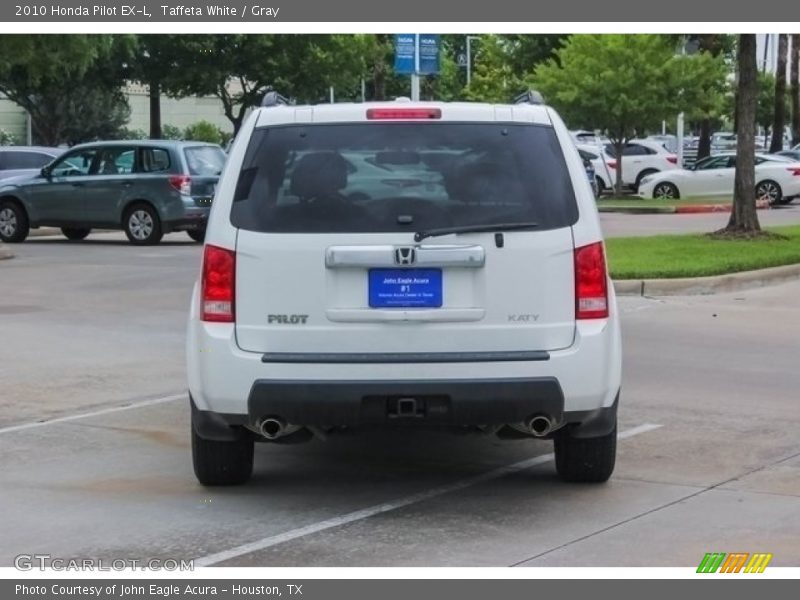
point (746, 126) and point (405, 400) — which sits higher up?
point (746, 126)

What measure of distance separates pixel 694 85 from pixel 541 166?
30852mm

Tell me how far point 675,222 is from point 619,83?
771cm

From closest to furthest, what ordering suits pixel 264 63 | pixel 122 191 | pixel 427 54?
pixel 122 191, pixel 427 54, pixel 264 63

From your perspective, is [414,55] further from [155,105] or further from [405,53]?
[155,105]

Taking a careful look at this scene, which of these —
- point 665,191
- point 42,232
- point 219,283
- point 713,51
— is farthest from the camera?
point 713,51

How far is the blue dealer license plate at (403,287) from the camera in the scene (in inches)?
267

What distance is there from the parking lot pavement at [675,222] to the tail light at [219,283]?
59.3ft

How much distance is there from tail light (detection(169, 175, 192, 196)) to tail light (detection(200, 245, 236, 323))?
55.2 feet

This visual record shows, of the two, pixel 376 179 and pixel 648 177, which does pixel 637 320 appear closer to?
pixel 376 179

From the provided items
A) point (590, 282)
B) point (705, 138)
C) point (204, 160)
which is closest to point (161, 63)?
point (705, 138)

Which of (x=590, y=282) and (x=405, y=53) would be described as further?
(x=405, y=53)

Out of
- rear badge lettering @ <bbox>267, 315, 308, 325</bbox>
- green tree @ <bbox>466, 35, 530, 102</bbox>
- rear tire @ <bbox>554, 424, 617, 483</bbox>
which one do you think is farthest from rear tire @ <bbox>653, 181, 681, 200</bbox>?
rear badge lettering @ <bbox>267, 315, 308, 325</bbox>

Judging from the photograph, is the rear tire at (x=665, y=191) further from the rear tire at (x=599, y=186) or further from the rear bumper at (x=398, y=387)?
the rear bumper at (x=398, y=387)

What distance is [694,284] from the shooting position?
16.4m
